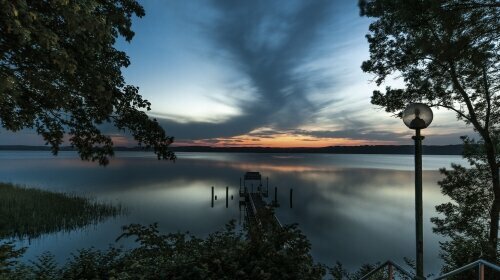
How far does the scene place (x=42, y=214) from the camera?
25.0 meters

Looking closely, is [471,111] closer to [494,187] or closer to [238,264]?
[494,187]

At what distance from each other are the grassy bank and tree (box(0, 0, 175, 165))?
16.5 meters

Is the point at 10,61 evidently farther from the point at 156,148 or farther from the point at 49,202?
the point at 49,202

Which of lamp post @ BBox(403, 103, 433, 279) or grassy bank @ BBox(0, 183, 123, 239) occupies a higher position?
lamp post @ BBox(403, 103, 433, 279)

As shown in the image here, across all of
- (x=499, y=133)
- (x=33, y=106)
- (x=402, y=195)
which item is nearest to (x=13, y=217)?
(x=33, y=106)

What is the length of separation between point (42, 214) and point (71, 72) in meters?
26.9

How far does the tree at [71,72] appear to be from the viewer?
3.86 meters

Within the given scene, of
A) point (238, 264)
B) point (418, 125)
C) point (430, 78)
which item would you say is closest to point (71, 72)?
point (238, 264)

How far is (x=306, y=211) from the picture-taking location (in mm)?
42719

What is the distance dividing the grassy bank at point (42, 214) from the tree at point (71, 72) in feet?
54.1

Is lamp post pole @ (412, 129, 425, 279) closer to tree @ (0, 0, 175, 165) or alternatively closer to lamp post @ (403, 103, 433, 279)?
lamp post @ (403, 103, 433, 279)

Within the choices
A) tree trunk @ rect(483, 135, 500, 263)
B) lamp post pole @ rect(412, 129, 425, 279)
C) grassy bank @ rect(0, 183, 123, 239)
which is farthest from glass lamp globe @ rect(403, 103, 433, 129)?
grassy bank @ rect(0, 183, 123, 239)

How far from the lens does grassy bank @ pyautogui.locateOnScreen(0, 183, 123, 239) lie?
2219cm

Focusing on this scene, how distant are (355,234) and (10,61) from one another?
33015 mm
